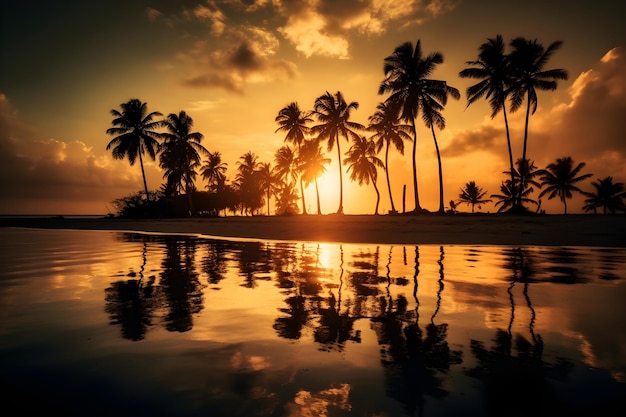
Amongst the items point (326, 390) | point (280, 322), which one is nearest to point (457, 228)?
point (280, 322)

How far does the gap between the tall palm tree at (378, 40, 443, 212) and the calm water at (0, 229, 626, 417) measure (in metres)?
28.2

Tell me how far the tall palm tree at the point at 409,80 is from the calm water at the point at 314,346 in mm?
28182

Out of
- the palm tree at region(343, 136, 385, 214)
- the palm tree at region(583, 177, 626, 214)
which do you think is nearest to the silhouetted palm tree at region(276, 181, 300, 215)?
the palm tree at region(343, 136, 385, 214)

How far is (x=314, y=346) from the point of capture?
341cm

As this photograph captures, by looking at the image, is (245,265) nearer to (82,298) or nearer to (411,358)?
(82,298)

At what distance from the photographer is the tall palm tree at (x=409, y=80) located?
32.6 meters

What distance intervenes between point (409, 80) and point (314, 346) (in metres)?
33.9

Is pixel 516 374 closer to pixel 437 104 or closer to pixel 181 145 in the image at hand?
pixel 437 104

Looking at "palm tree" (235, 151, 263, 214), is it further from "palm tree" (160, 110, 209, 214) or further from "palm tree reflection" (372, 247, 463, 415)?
"palm tree reflection" (372, 247, 463, 415)

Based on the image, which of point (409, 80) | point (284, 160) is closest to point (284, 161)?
point (284, 160)

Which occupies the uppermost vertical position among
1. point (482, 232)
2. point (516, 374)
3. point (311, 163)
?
point (311, 163)

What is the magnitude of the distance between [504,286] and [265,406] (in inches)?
217

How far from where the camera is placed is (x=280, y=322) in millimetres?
4238

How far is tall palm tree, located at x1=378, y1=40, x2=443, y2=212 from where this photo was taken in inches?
1284
